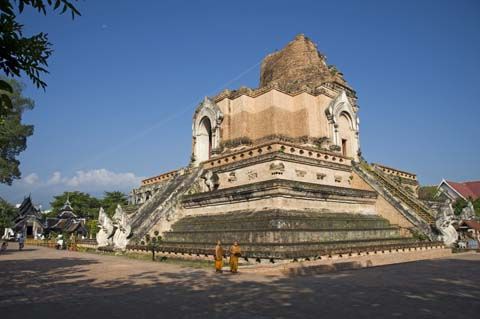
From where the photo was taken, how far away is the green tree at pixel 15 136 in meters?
28.9

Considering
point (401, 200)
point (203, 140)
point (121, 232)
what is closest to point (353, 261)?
point (401, 200)

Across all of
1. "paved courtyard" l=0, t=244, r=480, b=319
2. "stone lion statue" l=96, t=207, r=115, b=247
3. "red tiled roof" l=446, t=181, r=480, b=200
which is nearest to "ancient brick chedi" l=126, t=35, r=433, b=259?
"stone lion statue" l=96, t=207, r=115, b=247

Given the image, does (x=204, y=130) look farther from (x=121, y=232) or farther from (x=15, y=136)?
(x=15, y=136)

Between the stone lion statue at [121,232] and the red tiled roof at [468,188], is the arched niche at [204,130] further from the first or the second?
the red tiled roof at [468,188]

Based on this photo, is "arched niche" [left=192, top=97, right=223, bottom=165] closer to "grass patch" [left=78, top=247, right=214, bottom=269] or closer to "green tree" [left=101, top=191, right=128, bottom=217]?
"grass patch" [left=78, top=247, right=214, bottom=269]

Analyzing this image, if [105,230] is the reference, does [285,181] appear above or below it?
above

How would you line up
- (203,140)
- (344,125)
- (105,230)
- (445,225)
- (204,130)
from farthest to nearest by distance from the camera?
(204,130) < (203,140) < (344,125) < (105,230) < (445,225)

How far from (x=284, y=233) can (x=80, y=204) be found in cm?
6146

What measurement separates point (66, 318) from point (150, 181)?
22799 millimetres

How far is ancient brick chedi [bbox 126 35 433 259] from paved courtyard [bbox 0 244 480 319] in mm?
2744

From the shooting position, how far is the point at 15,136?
30312 mm

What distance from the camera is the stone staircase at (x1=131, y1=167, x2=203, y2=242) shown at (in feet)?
62.6

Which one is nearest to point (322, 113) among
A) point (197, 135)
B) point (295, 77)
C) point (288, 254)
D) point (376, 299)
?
point (295, 77)

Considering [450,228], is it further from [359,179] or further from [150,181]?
[150,181]
